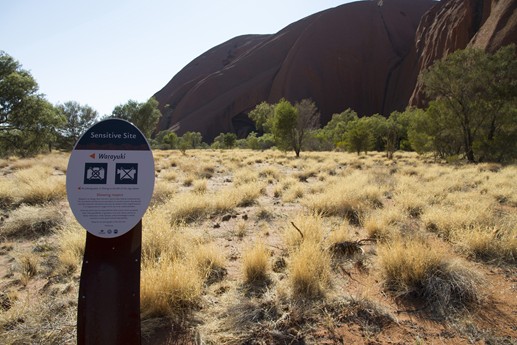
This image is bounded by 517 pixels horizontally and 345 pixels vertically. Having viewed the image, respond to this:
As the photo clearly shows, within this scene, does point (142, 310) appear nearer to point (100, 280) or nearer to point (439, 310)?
point (100, 280)

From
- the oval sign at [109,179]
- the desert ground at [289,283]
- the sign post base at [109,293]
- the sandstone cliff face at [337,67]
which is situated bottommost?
the desert ground at [289,283]

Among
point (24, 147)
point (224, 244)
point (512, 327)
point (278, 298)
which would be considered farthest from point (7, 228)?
point (24, 147)

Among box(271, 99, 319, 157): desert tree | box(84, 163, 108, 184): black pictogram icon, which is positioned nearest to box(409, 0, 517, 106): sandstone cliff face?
box(271, 99, 319, 157): desert tree

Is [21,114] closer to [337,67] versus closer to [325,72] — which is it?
[325,72]

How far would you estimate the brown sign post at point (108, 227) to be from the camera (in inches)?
81.6

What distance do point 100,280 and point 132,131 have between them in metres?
1.09

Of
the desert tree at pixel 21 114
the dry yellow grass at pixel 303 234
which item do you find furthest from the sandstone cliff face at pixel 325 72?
the dry yellow grass at pixel 303 234

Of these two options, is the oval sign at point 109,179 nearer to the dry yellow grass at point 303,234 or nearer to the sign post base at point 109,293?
the sign post base at point 109,293

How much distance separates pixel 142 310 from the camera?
9.43 ft

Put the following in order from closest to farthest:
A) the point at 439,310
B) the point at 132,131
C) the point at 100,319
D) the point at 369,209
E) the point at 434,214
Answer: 1. the point at 100,319
2. the point at 132,131
3. the point at 439,310
4. the point at 434,214
5. the point at 369,209

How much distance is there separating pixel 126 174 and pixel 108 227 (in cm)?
38

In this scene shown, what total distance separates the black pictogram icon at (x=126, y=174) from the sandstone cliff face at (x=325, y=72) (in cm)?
8121

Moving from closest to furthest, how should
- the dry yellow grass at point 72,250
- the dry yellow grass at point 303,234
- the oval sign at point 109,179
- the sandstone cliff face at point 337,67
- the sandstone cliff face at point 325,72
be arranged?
the oval sign at point 109,179
the dry yellow grass at point 72,250
the dry yellow grass at point 303,234
the sandstone cliff face at point 337,67
the sandstone cliff face at point 325,72

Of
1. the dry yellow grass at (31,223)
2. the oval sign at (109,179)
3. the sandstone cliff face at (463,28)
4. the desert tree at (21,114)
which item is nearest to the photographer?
the oval sign at (109,179)
